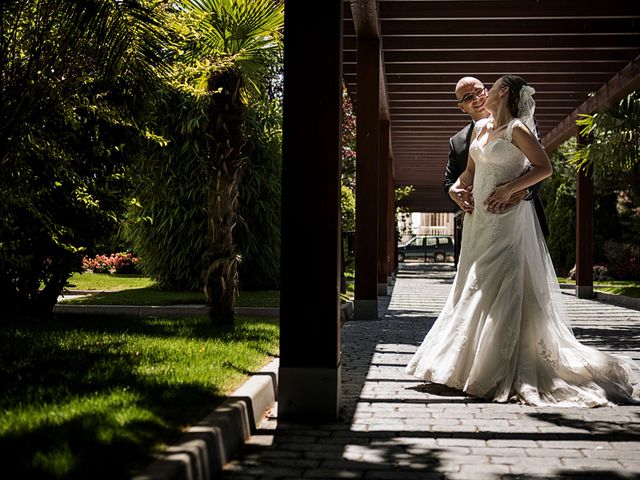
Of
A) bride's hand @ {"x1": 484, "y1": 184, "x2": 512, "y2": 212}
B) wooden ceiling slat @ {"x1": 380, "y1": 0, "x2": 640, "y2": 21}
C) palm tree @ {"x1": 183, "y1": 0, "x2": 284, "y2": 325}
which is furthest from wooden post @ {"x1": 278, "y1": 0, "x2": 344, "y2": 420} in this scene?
wooden ceiling slat @ {"x1": 380, "y1": 0, "x2": 640, "y2": 21}

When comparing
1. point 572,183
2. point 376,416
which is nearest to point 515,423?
point 376,416

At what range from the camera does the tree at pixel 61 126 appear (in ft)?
23.9

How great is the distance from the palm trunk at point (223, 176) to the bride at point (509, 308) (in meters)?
2.98

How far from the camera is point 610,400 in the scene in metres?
5.88

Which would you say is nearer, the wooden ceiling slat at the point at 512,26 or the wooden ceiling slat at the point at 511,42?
the wooden ceiling slat at the point at 512,26

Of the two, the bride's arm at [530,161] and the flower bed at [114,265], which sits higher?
the bride's arm at [530,161]

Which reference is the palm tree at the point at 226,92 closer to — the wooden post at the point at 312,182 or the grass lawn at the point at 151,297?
the grass lawn at the point at 151,297

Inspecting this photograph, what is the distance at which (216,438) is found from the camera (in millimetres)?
4051

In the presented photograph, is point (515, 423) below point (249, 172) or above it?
below

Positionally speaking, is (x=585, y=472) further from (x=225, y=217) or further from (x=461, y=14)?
(x=461, y=14)

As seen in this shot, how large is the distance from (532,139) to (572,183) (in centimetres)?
2340

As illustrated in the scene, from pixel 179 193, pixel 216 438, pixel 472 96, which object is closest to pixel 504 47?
pixel 472 96

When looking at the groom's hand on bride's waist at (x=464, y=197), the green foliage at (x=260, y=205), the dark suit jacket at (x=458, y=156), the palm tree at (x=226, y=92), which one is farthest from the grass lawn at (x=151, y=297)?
the groom's hand on bride's waist at (x=464, y=197)

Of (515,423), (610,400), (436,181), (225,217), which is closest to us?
(515,423)
